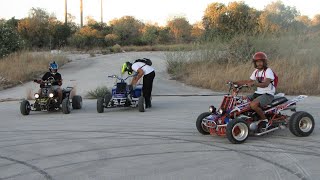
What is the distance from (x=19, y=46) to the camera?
30688 mm

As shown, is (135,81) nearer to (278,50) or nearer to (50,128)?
(50,128)

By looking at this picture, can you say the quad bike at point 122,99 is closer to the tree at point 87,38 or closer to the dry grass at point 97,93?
the dry grass at point 97,93

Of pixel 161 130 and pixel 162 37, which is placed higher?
pixel 162 37

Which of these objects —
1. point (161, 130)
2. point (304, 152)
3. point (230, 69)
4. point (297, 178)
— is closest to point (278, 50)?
point (230, 69)

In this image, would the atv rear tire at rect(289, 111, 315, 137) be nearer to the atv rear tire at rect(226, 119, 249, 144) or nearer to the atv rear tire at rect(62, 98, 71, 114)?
the atv rear tire at rect(226, 119, 249, 144)

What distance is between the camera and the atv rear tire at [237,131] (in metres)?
8.01

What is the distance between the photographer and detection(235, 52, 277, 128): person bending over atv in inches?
338

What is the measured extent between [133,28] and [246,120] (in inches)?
2551

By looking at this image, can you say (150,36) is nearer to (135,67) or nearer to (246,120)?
(135,67)

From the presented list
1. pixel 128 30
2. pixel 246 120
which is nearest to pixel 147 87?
pixel 246 120

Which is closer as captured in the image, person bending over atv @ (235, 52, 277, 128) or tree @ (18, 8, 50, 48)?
person bending over atv @ (235, 52, 277, 128)

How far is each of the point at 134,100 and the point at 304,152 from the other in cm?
668

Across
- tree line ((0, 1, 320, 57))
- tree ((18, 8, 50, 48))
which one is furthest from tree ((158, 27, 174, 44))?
tree ((18, 8, 50, 48))

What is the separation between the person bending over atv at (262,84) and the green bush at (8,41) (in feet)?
74.8
